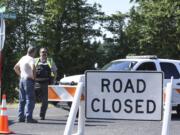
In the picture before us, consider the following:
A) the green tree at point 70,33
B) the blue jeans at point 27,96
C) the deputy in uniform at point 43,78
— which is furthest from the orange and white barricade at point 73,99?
the green tree at point 70,33

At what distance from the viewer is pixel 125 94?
296 inches

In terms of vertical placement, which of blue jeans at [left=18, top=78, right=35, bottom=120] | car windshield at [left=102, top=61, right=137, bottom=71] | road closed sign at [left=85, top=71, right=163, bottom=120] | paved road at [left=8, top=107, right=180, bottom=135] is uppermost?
road closed sign at [left=85, top=71, right=163, bottom=120]

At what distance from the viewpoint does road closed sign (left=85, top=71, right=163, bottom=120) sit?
747cm

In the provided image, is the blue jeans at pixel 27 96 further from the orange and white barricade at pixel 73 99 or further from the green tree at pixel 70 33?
the green tree at pixel 70 33

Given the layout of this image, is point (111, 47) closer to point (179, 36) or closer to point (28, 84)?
point (179, 36)

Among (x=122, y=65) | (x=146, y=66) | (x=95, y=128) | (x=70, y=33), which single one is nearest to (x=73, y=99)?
(x=95, y=128)

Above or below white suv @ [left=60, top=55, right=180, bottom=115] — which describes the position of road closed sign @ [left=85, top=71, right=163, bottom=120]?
above

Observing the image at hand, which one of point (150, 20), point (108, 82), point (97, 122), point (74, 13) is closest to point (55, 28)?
point (74, 13)

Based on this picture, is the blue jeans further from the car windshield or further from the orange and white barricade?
the orange and white barricade

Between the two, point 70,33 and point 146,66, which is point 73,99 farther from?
point 70,33

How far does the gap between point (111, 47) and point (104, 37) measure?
1143 mm

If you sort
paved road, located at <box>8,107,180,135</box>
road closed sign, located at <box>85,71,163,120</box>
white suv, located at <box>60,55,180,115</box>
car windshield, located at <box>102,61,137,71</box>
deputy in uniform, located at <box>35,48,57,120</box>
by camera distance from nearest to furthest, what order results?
1. road closed sign, located at <box>85,71,163,120</box>
2. paved road, located at <box>8,107,180,135</box>
3. deputy in uniform, located at <box>35,48,57,120</box>
4. white suv, located at <box>60,55,180,115</box>
5. car windshield, located at <box>102,61,137,71</box>

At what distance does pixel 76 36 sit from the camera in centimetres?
5947

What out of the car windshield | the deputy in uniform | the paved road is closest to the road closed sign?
the paved road
